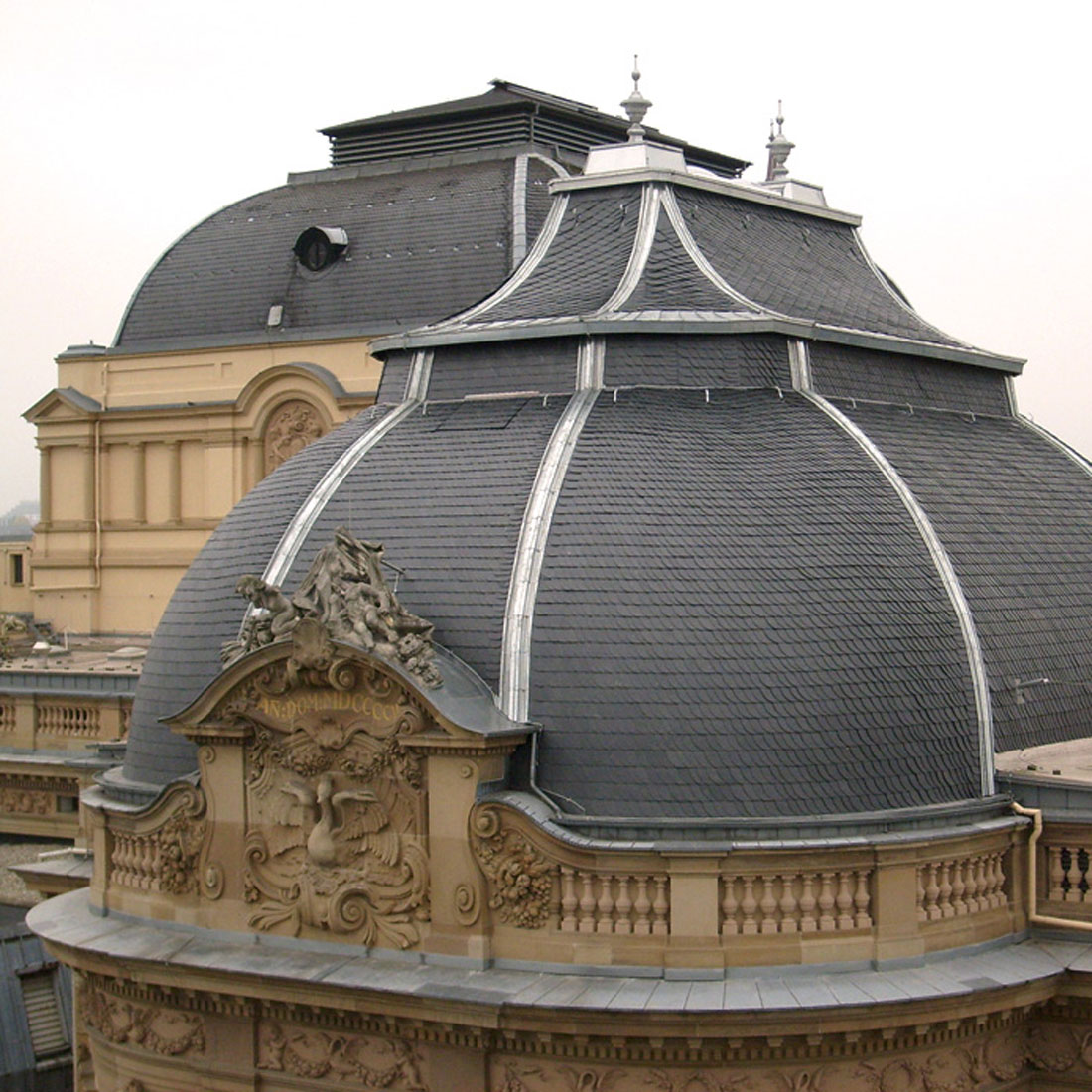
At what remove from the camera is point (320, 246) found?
196 ft

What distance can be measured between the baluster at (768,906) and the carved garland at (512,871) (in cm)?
246

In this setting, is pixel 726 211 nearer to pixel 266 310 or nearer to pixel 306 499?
pixel 306 499

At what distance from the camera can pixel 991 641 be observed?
97.1ft

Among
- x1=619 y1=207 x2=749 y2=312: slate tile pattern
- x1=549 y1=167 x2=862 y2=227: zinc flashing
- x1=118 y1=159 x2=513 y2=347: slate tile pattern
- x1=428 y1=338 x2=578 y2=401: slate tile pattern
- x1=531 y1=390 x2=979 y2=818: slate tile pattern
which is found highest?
x1=118 y1=159 x2=513 y2=347: slate tile pattern

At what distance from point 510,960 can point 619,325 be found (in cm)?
923

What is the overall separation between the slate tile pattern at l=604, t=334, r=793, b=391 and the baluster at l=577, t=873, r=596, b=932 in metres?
7.86

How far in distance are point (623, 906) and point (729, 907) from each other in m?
1.23

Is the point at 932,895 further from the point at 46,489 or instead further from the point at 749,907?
the point at 46,489

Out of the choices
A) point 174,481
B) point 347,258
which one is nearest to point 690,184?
point 347,258

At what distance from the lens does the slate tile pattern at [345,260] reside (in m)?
57.4

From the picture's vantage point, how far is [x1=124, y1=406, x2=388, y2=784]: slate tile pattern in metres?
30.5

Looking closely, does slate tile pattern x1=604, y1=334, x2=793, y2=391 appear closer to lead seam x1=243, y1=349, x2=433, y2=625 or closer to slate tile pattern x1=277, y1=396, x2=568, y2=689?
slate tile pattern x1=277, y1=396, x2=568, y2=689

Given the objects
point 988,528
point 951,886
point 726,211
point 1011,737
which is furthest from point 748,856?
point 726,211

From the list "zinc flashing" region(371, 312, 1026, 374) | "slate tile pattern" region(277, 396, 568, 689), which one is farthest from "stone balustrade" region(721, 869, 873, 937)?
"zinc flashing" region(371, 312, 1026, 374)
